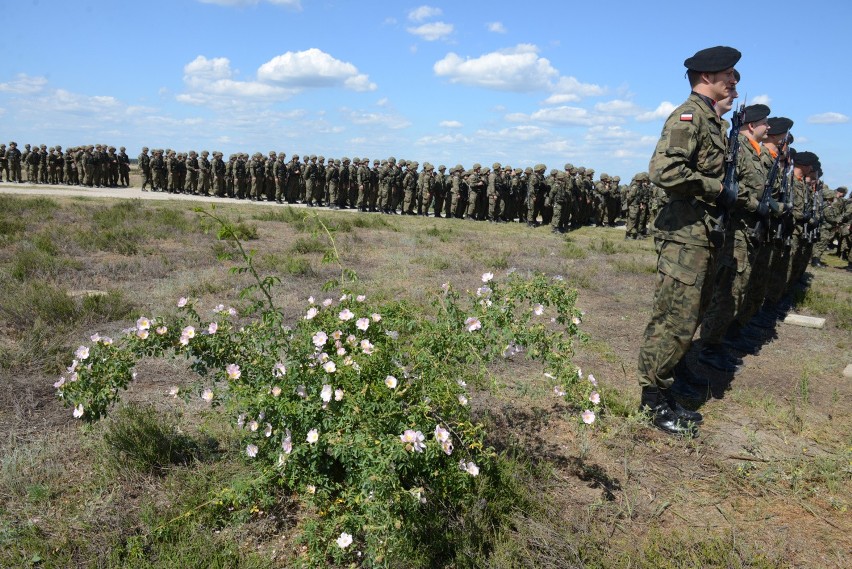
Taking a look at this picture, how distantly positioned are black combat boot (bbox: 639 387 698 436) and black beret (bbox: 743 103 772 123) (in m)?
3.16

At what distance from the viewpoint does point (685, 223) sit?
3986mm

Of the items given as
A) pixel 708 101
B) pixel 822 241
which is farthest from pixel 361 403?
pixel 822 241

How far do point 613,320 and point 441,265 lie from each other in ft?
9.57

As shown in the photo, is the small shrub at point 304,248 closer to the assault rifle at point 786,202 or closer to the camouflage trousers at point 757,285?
the camouflage trousers at point 757,285

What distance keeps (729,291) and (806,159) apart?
14.3ft

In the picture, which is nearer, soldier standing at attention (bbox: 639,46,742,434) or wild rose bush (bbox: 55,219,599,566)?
wild rose bush (bbox: 55,219,599,566)

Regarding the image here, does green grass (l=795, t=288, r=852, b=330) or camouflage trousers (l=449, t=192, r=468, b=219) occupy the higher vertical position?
camouflage trousers (l=449, t=192, r=468, b=219)

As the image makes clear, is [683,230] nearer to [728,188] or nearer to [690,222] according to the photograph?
[690,222]

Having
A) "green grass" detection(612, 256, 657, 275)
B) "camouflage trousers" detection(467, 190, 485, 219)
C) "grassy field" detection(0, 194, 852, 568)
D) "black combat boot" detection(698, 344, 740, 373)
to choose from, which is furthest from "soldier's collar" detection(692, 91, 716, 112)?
"camouflage trousers" detection(467, 190, 485, 219)

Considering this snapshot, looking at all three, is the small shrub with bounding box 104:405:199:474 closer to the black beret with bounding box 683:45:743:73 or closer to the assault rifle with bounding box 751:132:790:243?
the black beret with bounding box 683:45:743:73

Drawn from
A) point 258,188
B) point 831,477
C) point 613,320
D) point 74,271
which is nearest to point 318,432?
point 831,477

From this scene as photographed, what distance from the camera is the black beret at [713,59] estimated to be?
387 centimetres

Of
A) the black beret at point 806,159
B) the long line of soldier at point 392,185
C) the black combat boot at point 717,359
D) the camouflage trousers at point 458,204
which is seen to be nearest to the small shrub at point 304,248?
the black combat boot at point 717,359

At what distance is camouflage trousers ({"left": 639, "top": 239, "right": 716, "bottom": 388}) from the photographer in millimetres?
3918
